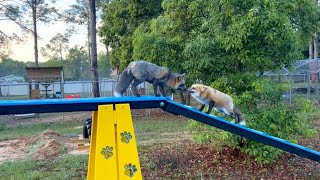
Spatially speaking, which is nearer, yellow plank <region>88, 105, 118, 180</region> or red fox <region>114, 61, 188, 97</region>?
yellow plank <region>88, 105, 118, 180</region>

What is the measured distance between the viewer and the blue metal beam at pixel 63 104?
2.71 m

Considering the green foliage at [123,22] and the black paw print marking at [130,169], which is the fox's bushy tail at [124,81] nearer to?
the black paw print marking at [130,169]

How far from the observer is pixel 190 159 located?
6195mm

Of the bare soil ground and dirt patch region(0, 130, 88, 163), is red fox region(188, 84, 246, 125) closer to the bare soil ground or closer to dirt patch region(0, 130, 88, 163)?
the bare soil ground

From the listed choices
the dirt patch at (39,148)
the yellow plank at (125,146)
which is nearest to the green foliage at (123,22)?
the dirt patch at (39,148)

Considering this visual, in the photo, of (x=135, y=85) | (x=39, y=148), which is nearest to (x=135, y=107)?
(x=135, y=85)

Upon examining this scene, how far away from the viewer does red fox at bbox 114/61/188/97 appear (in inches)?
116

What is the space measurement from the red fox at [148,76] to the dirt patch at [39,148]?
4.43 metres

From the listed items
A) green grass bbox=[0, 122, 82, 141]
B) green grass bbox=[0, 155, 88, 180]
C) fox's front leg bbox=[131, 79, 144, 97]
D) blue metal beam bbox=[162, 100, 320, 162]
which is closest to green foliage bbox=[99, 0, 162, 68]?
green grass bbox=[0, 122, 82, 141]

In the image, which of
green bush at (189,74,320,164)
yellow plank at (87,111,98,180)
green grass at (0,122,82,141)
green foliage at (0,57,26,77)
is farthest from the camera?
green foliage at (0,57,26,77)

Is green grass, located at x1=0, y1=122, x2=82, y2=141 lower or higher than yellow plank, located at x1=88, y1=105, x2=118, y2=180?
lower

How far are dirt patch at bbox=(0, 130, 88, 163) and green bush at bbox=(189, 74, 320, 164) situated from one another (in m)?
3.08

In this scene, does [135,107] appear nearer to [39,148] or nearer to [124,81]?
[124,81]

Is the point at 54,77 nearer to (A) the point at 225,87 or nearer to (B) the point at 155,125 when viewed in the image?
(B) the point at 155,125
